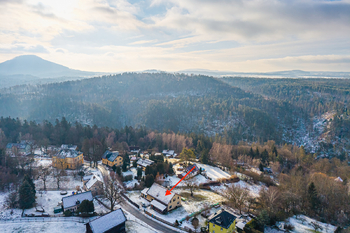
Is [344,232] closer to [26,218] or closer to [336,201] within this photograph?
[336,201]

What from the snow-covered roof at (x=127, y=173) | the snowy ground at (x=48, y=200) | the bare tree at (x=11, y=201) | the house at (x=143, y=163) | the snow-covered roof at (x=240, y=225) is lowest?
Answer: the snow-covered roof at (x=127, y=173)

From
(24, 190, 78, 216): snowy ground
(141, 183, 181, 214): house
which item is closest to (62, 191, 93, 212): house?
(24, 190, 78, 216): snowy ground

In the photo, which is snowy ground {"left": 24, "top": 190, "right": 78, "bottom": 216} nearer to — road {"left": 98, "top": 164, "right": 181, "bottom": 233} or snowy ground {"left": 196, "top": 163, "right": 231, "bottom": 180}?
road {"left": 98, "top": 164, "right": 181, "bottom": 233}

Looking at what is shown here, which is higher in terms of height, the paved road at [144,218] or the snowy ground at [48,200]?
the snowy ground at [48,200]

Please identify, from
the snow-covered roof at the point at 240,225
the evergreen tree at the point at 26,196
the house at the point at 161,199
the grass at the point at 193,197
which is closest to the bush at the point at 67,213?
the evergreen tree at the point at 26,196

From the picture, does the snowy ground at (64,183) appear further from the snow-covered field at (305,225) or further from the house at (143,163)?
the snow-covered field at (305,225)

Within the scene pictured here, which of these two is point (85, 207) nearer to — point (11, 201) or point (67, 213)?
point (67, 213)

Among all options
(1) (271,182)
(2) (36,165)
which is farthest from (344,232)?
(2) (36,165)
